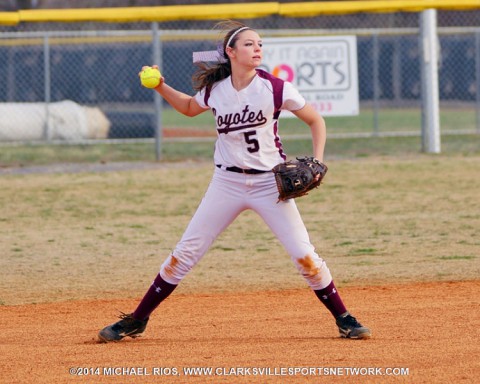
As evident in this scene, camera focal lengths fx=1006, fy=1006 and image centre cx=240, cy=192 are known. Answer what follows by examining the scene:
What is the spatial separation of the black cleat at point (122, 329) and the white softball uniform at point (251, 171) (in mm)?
458

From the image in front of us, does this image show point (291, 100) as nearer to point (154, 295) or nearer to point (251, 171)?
point (251, 171)

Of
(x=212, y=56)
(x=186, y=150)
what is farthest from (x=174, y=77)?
(x=212, y=56)

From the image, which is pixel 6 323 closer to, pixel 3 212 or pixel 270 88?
pixel 270 88

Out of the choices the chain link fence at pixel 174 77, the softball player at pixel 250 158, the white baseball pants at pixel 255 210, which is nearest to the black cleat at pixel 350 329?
the softball player at pixel 250 158

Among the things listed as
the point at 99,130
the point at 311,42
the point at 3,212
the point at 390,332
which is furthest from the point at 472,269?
the point at 99,130

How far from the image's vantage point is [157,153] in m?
14.0

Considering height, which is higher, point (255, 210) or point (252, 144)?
point (252, 144)

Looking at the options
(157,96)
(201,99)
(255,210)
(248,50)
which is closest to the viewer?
(248,50)

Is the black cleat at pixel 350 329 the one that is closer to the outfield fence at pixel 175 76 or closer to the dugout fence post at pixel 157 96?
the dugout fence post at pixel 157 96

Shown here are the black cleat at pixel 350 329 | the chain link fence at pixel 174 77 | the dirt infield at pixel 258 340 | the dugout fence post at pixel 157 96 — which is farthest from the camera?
the chain link fence at pixel 174 77

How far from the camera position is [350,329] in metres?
5.19

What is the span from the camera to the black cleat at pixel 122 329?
527 centimetres

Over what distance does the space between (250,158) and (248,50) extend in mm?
537

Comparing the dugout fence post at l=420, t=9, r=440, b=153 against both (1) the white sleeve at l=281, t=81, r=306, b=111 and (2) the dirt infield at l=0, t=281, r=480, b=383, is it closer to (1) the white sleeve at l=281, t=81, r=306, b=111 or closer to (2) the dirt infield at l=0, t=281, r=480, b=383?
(2) the dirt infield at l=0, t=281, r=480, b=383
